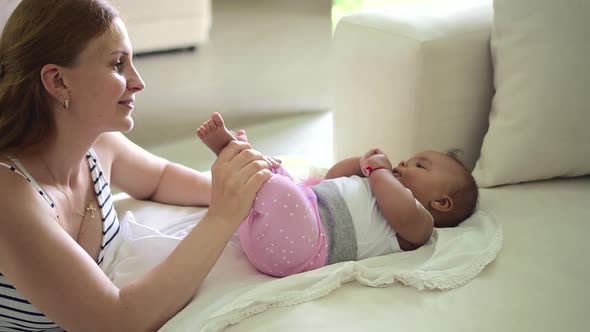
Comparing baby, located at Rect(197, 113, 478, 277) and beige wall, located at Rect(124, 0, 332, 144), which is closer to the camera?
baby, located at Rect(197, 113, 478, 277)

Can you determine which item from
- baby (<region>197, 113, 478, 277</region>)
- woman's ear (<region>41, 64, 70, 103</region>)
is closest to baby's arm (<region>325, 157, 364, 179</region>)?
baby (<region>197, 113, 478, 277</region>)

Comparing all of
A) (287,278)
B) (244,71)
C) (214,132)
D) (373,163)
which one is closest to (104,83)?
(214,132)

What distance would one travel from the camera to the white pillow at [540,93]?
1.62 m

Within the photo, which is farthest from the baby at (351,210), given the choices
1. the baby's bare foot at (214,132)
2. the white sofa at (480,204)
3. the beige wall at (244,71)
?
the beige wall at (244,71)

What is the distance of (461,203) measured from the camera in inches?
58.2

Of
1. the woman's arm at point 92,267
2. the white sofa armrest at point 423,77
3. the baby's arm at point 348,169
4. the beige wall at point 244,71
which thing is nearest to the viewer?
the woman's arm at point 92,267

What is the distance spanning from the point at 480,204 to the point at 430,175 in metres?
0.19

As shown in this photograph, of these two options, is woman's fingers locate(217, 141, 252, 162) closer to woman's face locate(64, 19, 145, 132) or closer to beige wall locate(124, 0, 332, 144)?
woman's face locate(64, 19, 145, 132)

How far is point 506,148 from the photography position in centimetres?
165

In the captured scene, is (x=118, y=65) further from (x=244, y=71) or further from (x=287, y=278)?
(x=244, y=71)

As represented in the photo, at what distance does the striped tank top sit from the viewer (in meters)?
1.17

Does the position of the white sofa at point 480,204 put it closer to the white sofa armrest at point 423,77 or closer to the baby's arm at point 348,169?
the white sofa armrest at point 423,77

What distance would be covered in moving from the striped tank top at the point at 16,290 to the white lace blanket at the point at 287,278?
0.03 m

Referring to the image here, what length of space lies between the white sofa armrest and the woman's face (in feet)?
2.57
